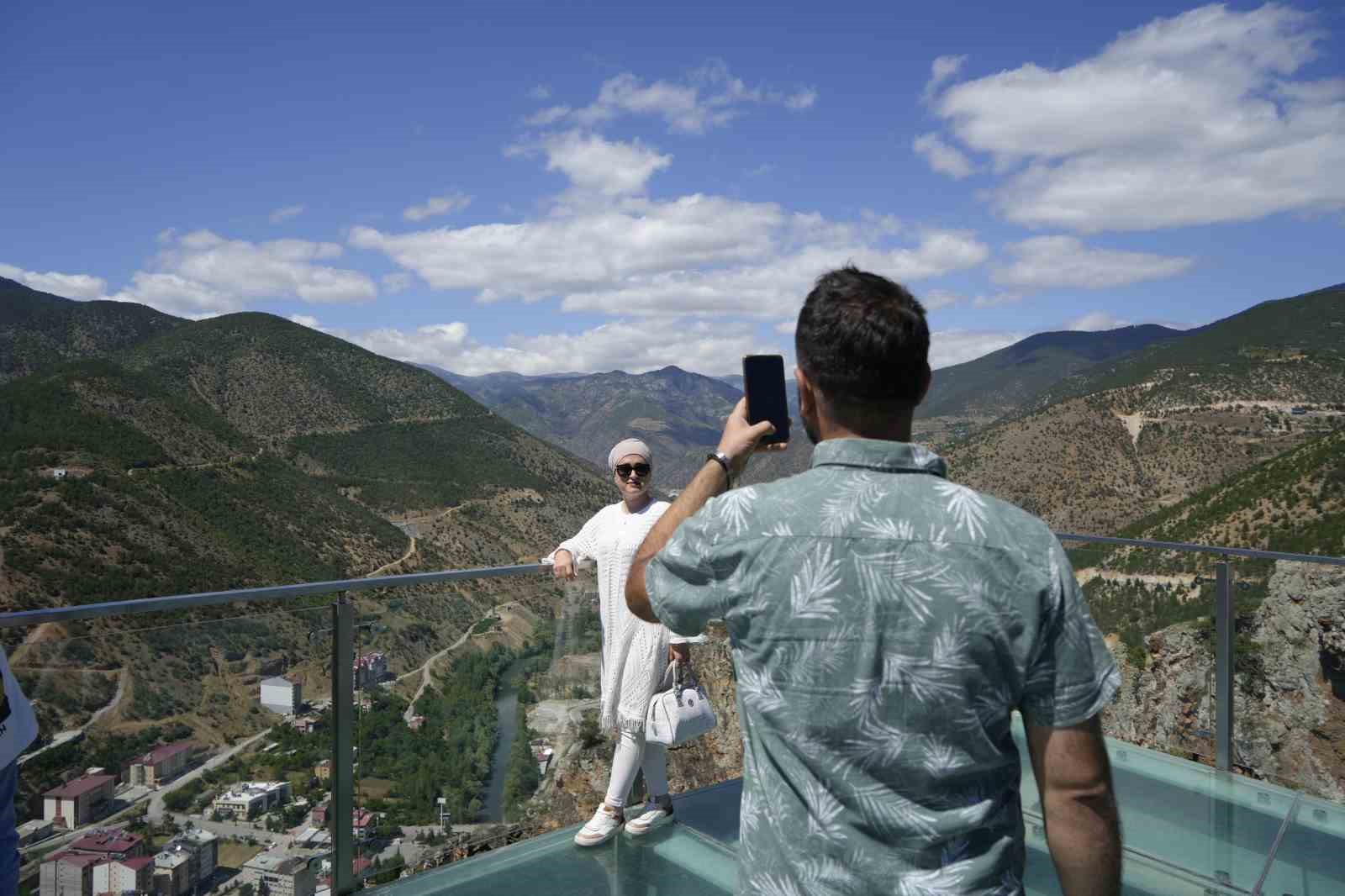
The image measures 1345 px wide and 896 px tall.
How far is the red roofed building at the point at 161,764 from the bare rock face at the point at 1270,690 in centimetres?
293

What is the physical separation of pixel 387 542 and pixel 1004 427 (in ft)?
116

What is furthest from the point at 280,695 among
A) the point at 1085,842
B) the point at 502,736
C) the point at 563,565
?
the point at 1085,842

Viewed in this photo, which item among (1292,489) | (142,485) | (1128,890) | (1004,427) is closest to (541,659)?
(1128,890)

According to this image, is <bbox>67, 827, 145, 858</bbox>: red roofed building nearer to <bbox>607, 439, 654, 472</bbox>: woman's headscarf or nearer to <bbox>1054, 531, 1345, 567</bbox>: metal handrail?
<bbox>607, 439, 654, 472</bbox>: woman's headscarf

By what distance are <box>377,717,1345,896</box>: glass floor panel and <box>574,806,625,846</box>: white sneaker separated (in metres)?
0.03

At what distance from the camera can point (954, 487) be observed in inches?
37.6

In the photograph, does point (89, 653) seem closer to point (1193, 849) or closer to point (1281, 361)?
point (1193, 849)

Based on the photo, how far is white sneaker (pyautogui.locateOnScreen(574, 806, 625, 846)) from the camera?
2695 millimetres

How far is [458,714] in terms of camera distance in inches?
108

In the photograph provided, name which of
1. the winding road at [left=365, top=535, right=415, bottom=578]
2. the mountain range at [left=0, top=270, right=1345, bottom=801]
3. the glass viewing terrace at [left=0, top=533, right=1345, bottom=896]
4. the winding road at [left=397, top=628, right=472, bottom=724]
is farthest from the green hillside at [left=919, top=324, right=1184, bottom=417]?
the winding road at [left=397, top=628, right=472, bottom=724]

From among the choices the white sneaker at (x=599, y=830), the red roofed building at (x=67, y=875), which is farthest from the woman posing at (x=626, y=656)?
the red roofed building at (x=67, y=875)

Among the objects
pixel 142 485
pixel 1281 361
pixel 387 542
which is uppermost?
pixel 1281 361

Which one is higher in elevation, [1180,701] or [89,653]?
[89,653]

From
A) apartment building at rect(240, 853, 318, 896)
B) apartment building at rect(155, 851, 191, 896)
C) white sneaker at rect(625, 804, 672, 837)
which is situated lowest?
white sneaker at rect(625, 804, 672, 837)
